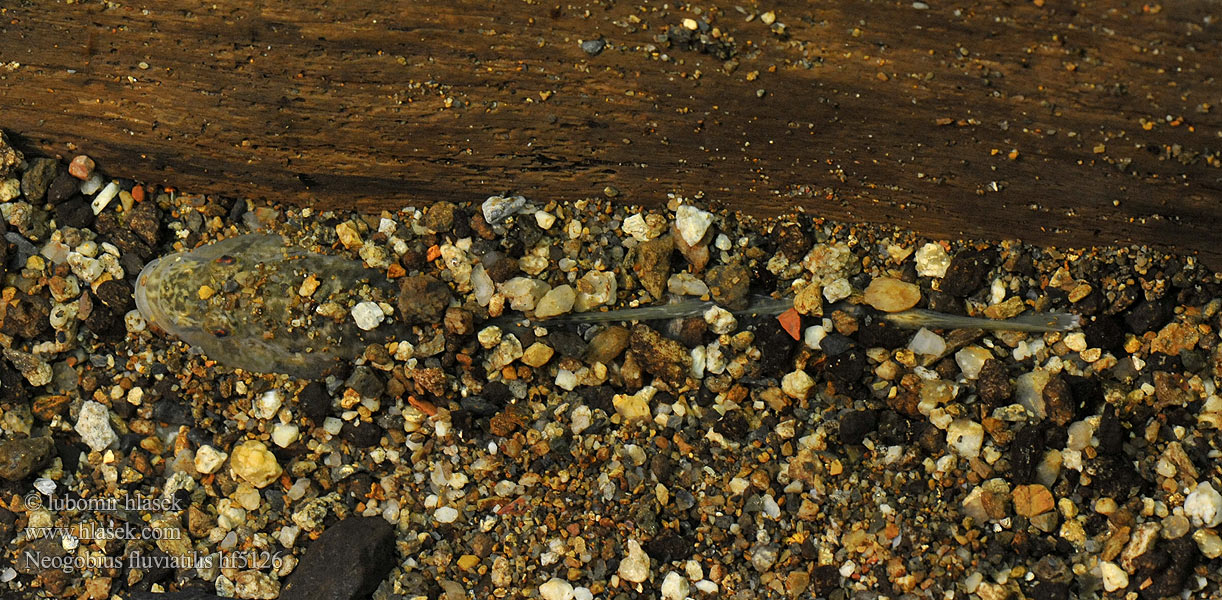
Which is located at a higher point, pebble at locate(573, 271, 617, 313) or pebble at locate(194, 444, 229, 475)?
pebble at locate(573, 271, 617, 313)

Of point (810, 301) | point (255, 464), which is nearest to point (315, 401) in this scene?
point (255, 464)

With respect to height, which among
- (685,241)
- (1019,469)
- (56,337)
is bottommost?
(1019,469)

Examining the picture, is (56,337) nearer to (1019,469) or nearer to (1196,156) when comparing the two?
(1019,469)

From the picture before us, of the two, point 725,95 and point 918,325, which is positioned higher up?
point 725,95

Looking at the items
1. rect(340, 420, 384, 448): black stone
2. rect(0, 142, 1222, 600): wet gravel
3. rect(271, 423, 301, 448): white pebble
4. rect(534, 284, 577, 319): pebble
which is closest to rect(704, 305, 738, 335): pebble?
rect(0, 142, 1222, 600): wet gravel

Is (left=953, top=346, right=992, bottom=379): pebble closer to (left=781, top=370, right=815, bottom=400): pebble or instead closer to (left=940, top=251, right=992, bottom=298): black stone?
(left=940, top=251, right=992, bottom=298): black stone

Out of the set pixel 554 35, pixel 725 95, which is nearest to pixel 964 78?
pixel 725 95
